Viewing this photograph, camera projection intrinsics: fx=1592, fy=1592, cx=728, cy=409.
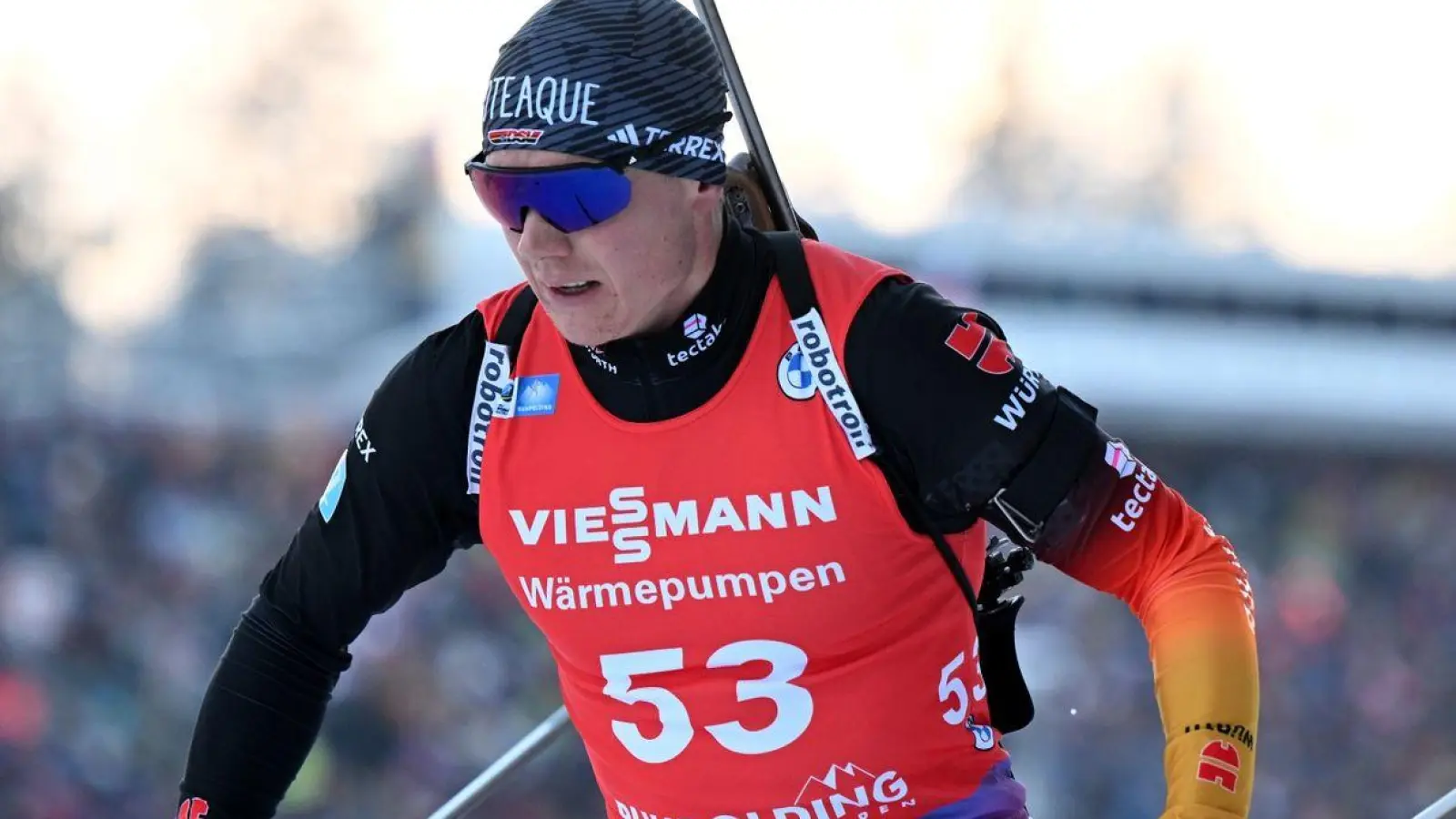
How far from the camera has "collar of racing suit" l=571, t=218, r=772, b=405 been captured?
1331 mm

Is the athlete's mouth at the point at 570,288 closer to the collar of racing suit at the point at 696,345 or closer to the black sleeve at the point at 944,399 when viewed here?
the collar of racing suit at the point at 696,345

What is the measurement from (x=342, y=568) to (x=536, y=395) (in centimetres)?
25

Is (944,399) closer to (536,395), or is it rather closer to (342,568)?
(536,395)

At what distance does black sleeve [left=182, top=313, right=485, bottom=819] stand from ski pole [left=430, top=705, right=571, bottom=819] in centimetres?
58

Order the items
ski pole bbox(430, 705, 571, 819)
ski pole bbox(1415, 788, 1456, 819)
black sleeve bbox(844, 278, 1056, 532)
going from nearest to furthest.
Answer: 1. black sleeve bbox(844, 278, 1056, 532)
2. ski pole bbox(1415, 788, 1456, 819)
3. ski pole bbox(430, 705, 571, 819)

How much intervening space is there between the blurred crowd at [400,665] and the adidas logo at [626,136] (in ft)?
14.7

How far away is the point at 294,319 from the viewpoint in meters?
7.32

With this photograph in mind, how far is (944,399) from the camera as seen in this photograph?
1.25 m

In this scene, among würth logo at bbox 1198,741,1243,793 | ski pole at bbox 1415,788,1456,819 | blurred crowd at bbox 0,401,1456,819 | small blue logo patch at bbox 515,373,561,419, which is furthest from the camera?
blurred crowd at bbox 0,401,1456,819

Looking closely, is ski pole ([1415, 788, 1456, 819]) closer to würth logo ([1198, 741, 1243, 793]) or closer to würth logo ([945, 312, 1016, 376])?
würth logo ([1198, 741, 1243, 793])

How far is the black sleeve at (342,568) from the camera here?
1.41 m

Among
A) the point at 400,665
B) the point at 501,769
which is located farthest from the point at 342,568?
the point at 400,665

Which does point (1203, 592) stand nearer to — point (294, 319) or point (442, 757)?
point (442, 757)

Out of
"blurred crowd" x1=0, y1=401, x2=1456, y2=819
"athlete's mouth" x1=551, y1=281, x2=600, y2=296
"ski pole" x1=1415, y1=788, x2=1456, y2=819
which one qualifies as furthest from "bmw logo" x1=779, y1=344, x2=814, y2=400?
"blurred crowd" x1=0, y1=401, x2=1456, y2=819
